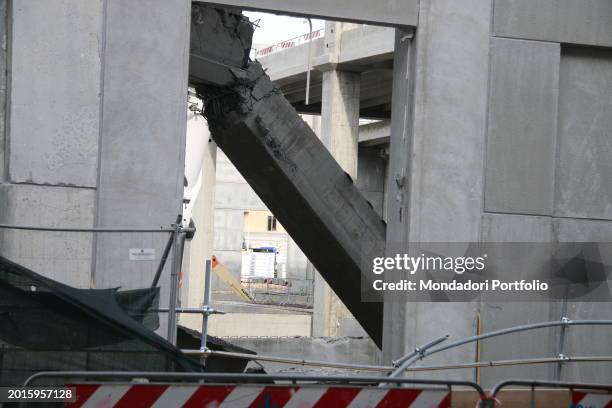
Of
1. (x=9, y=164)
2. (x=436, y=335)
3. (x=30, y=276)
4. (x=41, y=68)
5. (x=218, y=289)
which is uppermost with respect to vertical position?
(x=41, y=68)

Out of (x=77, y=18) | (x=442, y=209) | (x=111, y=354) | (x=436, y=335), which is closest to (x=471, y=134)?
(x=442, y=209)

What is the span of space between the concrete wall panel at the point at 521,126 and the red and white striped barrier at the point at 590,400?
445cm

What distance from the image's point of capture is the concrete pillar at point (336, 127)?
32688 mm

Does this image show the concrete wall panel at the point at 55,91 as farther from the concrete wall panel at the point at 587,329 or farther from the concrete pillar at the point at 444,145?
the concrete wall panel at the point at 587,329

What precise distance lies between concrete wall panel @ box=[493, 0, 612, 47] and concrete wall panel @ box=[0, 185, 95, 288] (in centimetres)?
546

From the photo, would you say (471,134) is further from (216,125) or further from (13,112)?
(13,112)

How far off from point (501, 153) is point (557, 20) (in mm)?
1819

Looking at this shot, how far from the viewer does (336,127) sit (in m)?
33.3

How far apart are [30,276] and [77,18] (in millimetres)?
4136

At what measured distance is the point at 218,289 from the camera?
67812 millimetres

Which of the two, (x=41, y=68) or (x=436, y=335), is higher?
(x=41, y=68)

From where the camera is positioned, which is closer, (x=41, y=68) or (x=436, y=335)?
(x=41, y=68)

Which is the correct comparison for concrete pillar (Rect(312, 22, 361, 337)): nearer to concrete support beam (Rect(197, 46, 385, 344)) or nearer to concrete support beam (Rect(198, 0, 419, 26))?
concrete support beam (Rect(197, 46, 385, 344))

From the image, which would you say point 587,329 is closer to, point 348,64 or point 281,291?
point 348,64
